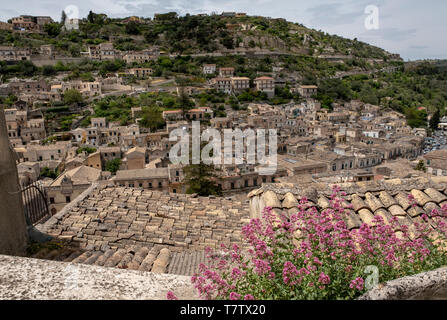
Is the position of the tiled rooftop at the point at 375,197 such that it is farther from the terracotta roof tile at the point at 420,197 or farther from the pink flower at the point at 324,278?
the pink flower at the point at 324,278

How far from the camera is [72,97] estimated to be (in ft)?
163

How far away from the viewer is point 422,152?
146 ft

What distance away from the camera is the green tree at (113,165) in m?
31.5

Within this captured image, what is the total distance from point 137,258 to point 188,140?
32074 millimetres

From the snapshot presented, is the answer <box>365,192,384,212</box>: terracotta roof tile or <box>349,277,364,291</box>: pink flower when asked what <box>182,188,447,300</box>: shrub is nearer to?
<box>349,277,364,291</box>: pink flower

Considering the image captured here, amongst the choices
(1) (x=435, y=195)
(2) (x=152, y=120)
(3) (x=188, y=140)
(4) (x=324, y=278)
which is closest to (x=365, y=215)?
(1) (x=435, y=195)

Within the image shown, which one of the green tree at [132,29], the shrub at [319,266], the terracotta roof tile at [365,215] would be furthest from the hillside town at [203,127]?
the green tree at [132,29]

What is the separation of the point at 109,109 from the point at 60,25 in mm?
50986

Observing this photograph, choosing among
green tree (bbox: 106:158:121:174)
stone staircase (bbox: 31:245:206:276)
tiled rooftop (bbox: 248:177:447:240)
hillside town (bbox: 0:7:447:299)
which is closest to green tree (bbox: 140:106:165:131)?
hillside town (bbox: 0:7:447:299)

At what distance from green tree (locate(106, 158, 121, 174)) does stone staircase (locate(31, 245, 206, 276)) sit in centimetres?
2769

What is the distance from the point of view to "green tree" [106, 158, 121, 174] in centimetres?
3149

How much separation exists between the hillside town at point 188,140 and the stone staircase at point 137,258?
0.03 m
